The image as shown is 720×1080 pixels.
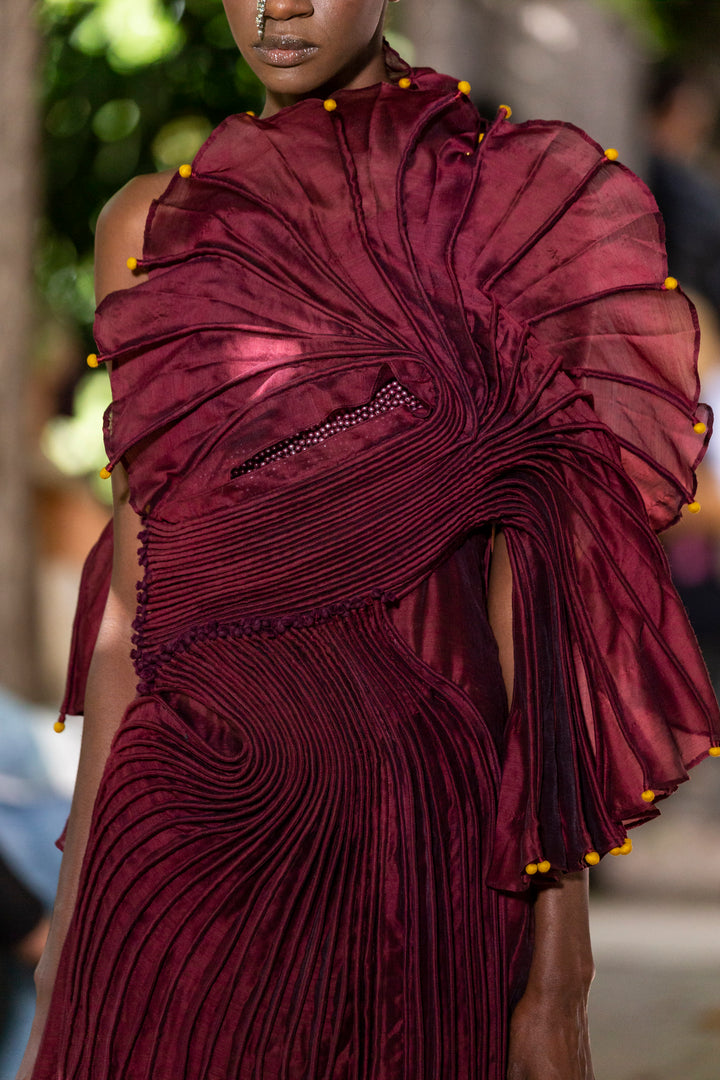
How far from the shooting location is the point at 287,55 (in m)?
1.34

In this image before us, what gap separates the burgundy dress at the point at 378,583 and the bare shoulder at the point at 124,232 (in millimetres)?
40

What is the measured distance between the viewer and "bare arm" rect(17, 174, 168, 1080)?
1.29 m

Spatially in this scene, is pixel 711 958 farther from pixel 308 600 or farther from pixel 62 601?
pixel 308 600

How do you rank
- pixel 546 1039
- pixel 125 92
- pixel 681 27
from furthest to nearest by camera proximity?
1. pixel 681 27
2. pixel 125 92
3. pixel 546 1039

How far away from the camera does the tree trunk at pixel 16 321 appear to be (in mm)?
3691

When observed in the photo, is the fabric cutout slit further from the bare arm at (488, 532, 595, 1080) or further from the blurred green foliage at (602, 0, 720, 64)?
the blurred green foliage at (602, 0, 720, 64)

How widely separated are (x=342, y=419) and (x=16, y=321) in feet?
8.59

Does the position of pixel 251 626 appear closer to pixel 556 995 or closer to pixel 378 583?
pixel 378 583

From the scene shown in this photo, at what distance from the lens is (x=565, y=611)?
126 cm

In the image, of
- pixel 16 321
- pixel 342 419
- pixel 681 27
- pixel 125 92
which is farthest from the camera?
pixel 681 27

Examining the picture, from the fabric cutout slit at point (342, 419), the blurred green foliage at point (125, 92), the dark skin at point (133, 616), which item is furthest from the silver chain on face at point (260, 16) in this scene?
the blurred green foliage at point (125, 92)

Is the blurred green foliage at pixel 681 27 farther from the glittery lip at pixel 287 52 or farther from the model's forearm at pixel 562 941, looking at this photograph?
the model's forearm at pixel 562 941

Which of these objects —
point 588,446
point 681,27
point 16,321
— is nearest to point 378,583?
point 588,446

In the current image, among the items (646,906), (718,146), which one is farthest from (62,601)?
(718,146)
